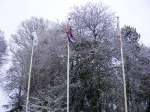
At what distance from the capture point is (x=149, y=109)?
35.6 metres

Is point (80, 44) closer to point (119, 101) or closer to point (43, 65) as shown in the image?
point (43, 65)

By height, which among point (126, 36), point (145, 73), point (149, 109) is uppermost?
point (126, 36)

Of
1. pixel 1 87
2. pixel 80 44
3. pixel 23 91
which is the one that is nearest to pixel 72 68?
pixel 80 44

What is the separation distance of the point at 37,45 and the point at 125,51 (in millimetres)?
10914

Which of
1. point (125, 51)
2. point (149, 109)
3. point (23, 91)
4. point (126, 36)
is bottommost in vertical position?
point (149, 109)

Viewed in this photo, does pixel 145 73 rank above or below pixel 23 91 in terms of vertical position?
above

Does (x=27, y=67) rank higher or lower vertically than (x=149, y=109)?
higher

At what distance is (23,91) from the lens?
34.4 metres

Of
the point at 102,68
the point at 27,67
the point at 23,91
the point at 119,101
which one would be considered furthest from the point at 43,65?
the point at 119,101

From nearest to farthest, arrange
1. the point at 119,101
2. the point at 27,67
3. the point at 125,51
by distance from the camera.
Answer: the point at 119,101
the point at 125,51
the point at 27,67

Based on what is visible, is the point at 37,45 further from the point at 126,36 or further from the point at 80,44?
the point at 126,36

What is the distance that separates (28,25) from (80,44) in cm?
1295

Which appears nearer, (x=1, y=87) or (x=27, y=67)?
(x=27, y=67)

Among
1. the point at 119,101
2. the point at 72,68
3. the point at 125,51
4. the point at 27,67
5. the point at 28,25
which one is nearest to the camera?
the point at 119,101
